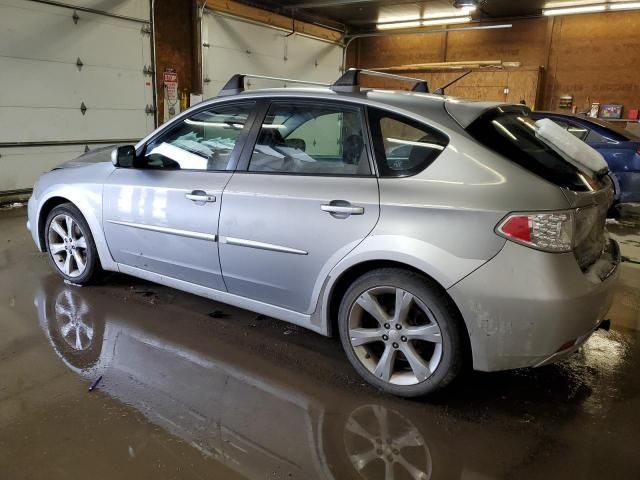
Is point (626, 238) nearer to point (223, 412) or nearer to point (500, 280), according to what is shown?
point (500, 280)

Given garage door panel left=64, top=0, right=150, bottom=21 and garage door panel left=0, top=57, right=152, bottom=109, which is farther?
garage door panel left=64, top=0, right=150, bottom=21

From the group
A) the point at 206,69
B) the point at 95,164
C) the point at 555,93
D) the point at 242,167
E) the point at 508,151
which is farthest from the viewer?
the point at 555,93

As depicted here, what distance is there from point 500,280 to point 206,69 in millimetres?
9664

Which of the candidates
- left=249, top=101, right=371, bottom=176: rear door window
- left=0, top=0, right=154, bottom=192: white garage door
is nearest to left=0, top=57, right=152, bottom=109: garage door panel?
left=0, top=0, right=154, bottom=192: white garage door

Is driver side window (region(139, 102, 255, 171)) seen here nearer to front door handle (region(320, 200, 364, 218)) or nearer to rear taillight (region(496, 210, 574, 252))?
front door handle (region(320, 200, 364, 218))

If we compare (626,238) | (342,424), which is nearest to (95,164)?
(342,424)

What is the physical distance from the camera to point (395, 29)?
14219 millimetres

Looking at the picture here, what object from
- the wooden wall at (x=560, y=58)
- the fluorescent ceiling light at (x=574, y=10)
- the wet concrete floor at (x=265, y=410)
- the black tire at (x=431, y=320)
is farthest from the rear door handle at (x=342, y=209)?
the wooden wall at (x=560, y=58)

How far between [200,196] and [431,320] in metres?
1.57

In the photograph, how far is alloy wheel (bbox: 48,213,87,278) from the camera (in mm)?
3943

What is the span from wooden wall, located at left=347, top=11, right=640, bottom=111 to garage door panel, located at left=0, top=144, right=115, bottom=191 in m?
9.24

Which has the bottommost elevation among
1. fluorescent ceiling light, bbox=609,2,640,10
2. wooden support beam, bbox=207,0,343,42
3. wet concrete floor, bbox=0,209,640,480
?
wet concrete floor, bbox=0,209,640,480

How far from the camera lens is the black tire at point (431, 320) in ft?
7.72

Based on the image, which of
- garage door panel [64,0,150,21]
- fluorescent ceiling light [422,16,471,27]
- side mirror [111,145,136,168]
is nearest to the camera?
side mirror [111,145,136,168]
